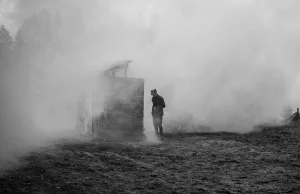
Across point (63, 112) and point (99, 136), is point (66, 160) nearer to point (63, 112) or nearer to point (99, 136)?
point (99, 136)

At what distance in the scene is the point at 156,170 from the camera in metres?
7.04

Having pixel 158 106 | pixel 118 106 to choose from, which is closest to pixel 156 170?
pixel 158 106

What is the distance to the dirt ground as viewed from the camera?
18.2 ft

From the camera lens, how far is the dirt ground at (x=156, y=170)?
18.2ft

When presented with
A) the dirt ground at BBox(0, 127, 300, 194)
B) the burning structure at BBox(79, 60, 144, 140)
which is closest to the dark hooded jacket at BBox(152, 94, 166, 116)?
the burning structure at BBox(79, 60, 144, 140)

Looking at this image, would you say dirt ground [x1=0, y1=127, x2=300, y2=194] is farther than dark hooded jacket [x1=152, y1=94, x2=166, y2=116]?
No

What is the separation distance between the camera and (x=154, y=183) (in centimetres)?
586

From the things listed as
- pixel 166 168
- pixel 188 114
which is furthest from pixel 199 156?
pixel 188 114

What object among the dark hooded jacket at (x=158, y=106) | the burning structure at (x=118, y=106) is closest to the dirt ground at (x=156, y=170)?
the burning structure at (x=118, y=106)

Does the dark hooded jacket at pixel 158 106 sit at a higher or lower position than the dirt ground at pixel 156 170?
higher

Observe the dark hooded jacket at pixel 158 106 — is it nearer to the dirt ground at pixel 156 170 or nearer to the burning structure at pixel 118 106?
the burning structure at pixel 118 106

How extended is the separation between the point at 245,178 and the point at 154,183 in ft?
6.45

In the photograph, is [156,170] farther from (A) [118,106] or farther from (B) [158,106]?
(A) [118,106]

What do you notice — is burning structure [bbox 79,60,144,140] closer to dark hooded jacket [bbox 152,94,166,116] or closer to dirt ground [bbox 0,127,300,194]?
dark hooded jacket [bbox 152,94,166,116]
